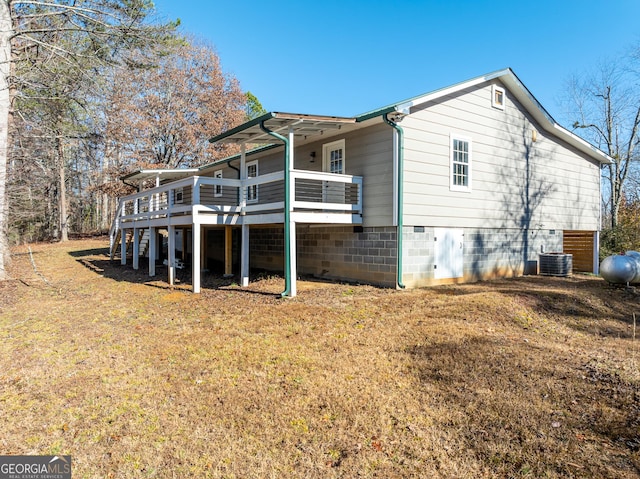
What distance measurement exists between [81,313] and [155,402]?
4.77 metres

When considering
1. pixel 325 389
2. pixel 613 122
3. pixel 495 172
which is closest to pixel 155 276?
pixel 325 389

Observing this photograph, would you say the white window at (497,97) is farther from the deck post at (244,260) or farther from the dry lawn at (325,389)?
the deck post at (244,260)

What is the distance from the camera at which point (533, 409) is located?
3.48 meters

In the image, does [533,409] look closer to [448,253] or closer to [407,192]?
[407,192]

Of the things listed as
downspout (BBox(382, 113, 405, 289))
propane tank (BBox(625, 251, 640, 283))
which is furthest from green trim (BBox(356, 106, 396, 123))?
propane tank (BBox(625, 251, 640, 283))

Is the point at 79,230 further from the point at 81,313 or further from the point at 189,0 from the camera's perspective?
the point at 81,313

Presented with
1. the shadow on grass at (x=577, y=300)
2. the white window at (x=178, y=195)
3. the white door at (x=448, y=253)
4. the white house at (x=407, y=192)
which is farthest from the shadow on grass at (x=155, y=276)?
the shadow on grass at (x=577, y=300)

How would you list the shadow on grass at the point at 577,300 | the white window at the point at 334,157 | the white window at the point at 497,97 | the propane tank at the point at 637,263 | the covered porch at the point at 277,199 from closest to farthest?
the shadow on grass at the point at 577,300, the covered porch at the point at 277,199, the propane tank at the point at 637,263, the white window at the point at 334,157, the white window at the point at 497,97

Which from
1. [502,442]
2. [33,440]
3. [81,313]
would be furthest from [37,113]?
[502,442]

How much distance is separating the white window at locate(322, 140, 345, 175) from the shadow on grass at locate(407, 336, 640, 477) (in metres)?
6.87

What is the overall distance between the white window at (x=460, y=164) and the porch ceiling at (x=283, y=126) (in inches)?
128

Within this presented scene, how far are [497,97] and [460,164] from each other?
2885 millimetres

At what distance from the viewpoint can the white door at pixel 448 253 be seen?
10.4 metres

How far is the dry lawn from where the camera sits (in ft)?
9.27
